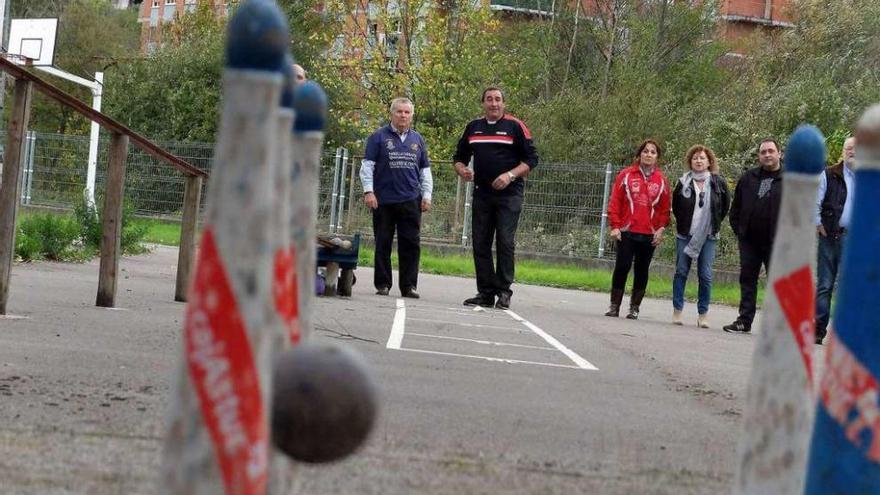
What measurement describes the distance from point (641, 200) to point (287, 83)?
14.0 m

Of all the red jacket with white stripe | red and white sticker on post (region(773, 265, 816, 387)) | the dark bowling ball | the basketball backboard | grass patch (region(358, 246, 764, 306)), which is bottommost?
grass patch (region(358, 246, 764, 306))

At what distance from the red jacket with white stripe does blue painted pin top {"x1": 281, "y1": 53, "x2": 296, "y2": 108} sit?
13.7 meters

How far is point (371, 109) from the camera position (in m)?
47.2

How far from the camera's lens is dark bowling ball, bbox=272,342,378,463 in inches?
105

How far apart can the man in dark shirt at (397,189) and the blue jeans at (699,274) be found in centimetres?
281

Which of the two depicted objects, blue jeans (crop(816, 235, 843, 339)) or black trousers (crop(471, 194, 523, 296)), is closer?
blue jeans (crop(816, 235, 843, 339))

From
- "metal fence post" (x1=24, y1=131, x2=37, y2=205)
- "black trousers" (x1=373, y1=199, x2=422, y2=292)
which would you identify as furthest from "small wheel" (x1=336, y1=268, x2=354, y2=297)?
"metal fence post" (x1=24, y1=131, x2=37, y2=205)

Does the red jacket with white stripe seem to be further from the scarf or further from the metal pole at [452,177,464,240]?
the metal pole at [452,177,464,240]

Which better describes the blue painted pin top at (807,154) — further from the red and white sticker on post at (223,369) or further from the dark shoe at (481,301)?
the dark shoe at (481,301)

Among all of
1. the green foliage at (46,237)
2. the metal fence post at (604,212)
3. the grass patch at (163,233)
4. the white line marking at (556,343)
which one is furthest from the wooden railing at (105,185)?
the metal fence post at (604,212)

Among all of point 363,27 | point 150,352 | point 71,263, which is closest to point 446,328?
point 150,352

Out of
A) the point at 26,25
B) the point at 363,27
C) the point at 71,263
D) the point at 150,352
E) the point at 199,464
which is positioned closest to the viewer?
the point at 199,464

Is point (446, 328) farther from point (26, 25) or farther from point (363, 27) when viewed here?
point (363, 27)

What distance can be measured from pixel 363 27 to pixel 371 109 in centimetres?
488
